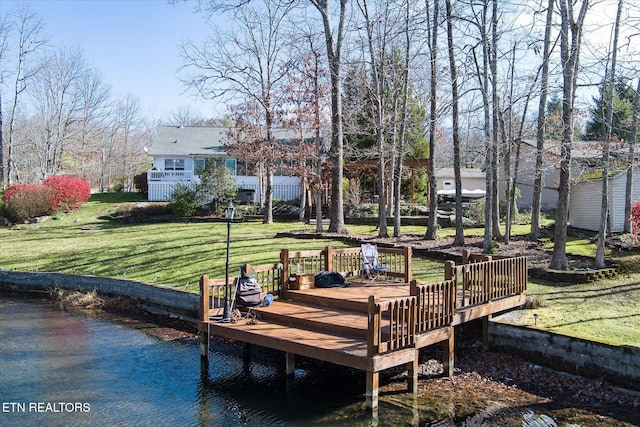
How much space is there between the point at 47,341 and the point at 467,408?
7.80 m

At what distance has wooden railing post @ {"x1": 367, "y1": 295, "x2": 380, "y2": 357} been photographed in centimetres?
612

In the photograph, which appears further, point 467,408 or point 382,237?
point 382,237

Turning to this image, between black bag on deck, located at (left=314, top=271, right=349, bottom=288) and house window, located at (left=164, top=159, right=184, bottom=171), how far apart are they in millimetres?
26129

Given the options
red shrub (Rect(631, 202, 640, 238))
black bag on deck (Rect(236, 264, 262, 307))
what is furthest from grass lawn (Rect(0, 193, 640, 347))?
black bag on deck (Rect(236, 264, 262, 307))

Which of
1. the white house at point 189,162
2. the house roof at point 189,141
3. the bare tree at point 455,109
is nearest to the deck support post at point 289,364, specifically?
the bare tree at point 455,109

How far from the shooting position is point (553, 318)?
8.67m

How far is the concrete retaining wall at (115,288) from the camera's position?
1118cm

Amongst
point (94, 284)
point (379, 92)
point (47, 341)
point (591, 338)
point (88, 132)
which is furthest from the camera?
point (88, 132)

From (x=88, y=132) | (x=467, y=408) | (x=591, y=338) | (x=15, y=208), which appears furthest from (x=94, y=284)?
(x=88, y=132)

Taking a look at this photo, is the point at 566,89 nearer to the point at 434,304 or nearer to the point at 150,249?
the point at 434,304

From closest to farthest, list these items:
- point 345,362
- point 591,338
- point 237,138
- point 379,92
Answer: point 345,362 → point 591,338 → point 379,92 → point 237,138

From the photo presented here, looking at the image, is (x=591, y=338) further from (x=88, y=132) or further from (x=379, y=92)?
(x=88, y=132)

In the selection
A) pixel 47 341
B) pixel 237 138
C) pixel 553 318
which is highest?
pixel 237 138

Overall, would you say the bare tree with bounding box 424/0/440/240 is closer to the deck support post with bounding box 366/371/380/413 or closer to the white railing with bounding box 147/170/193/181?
the deck support post with bounding box 366/371/380/413
